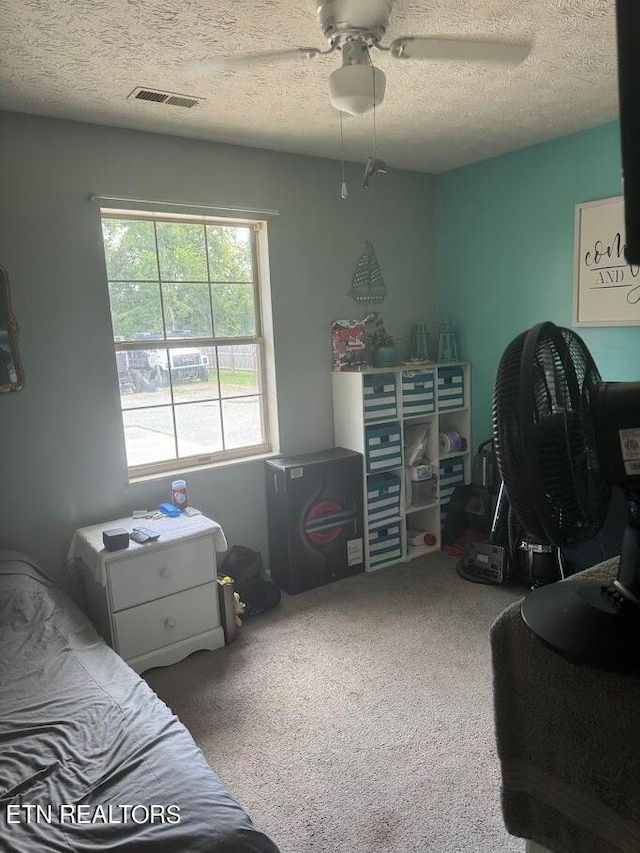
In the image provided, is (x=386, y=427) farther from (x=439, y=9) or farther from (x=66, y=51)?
(x=66, y=51)

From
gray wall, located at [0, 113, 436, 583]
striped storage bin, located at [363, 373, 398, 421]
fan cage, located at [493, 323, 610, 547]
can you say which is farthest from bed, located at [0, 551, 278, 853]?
striped storage bin, located at [363, 373, 398, 421]

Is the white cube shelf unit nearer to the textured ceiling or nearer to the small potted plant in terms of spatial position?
the small potted plant

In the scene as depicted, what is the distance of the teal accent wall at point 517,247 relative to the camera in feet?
9.97

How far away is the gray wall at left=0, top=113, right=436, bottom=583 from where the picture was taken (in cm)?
255

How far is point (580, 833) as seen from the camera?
679 mm

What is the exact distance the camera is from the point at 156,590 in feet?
8.16

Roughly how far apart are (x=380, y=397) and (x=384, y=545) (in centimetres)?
93

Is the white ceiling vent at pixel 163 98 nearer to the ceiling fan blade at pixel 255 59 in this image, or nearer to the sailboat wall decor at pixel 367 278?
the ceiling fan blade at pixel 255 59

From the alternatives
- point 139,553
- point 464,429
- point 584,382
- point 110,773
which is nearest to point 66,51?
point 139,553

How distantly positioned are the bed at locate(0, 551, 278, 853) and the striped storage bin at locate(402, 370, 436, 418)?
2.21m

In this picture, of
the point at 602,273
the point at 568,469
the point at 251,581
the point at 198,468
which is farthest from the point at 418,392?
the point at 568,469

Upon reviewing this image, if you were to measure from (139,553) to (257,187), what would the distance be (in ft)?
6.82

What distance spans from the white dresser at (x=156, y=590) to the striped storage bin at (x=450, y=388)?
1.82 metres

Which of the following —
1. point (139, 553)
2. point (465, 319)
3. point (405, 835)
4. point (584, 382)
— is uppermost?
point (465, 319)
